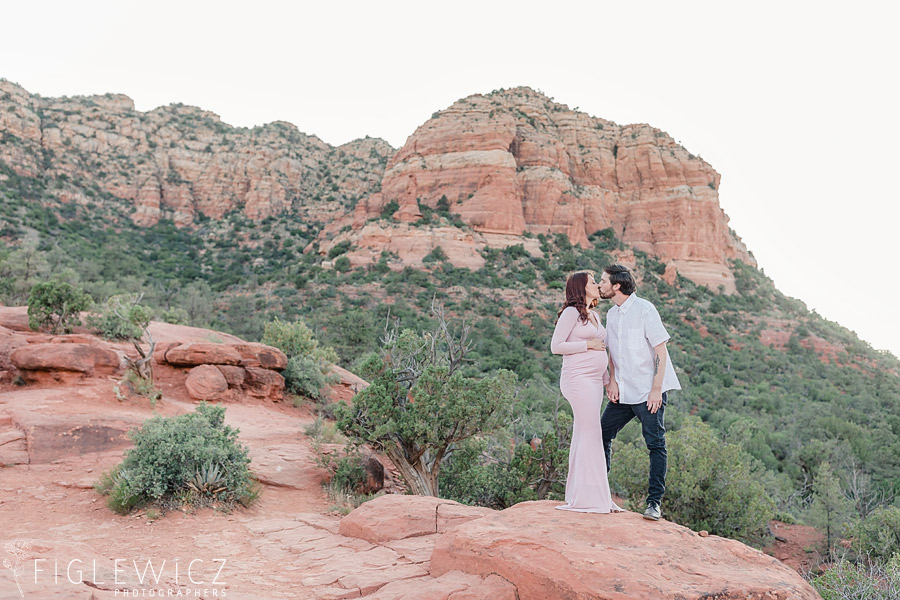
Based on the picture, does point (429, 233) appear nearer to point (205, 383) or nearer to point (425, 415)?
point (205, 383)

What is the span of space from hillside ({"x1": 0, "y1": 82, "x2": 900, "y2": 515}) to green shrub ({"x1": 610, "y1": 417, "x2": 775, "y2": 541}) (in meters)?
10.9

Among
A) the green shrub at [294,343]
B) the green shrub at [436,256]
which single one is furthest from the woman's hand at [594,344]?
the green shrub at [436,256]

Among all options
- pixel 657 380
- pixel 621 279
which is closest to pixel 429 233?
pixel 621 279

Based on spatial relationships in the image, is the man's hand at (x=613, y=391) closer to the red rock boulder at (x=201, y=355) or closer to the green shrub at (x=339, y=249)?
the red rock boulder at (x=201, y=355)

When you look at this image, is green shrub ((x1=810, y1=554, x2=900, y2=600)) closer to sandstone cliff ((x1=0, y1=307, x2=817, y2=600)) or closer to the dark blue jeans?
sandstone cliff ((x1=0, y1=307, x2=817, y2=600))

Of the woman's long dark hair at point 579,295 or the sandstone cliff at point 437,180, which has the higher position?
the sandstone cliff at point 437,180

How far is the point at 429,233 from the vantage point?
38156mm

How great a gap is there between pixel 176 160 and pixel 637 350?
5675 centimetres

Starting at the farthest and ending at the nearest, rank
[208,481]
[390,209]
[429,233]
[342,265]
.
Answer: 1. [390,209]
2. [429,233]
3. [342,265]
4. [208,481]

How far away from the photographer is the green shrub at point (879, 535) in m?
7.49

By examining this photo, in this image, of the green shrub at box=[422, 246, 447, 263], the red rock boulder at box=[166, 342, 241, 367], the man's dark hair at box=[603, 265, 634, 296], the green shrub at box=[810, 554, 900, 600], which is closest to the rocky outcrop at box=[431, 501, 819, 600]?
the man's dark hair at box=[603, 265, 634, 296]

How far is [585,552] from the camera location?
3111mm

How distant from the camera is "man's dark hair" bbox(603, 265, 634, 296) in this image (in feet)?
13.1

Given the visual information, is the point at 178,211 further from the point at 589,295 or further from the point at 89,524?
the point at 589,295
